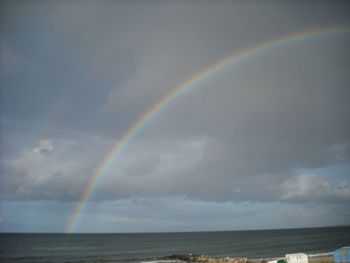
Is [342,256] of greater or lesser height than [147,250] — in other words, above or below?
above

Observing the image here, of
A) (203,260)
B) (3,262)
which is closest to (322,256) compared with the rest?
(203,260)

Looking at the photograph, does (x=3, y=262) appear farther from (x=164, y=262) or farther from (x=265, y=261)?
(x=265, y=261)

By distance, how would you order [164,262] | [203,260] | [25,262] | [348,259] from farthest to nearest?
[25,262] → [203,260] → [164,262] → [348,259]

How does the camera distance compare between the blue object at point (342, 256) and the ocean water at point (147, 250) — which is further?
the ocean water at point (147, 250)

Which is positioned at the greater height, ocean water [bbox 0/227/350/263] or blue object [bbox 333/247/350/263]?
blue object [bbox 333/247/350/263]

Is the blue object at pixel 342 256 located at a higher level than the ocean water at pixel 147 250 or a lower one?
higher

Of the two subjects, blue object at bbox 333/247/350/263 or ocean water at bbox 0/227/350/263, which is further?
ocean water at bbox 0/227/350/263

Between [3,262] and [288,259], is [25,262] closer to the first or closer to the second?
[3,262]

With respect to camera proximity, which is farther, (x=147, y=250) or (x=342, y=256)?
A: (x=147, y=250)

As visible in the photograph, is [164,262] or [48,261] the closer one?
[164,262]

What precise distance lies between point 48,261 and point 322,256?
54.9 metres

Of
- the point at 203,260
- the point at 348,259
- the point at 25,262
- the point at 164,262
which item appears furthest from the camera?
the point at 25,262

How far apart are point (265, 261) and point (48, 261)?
50.2 metres

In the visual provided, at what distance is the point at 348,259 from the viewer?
103 ft
